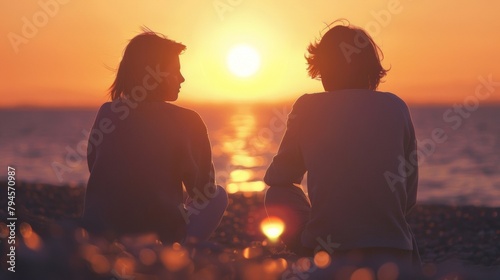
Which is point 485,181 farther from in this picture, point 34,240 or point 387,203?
point 34,240

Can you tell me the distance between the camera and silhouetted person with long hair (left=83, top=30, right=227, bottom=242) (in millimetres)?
5188

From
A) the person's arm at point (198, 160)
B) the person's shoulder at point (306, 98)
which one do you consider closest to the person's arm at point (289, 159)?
the person's shoulder at point (306, 98)

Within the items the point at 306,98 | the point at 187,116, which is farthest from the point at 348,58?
the point at 187,116

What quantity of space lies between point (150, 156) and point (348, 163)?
1.52 metres

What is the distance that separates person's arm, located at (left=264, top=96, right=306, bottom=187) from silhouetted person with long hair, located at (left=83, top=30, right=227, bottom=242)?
0.83 meters

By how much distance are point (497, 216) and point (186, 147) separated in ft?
28.7

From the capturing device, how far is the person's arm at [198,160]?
5.30m

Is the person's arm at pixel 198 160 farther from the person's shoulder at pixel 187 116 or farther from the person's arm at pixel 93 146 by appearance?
the person's arm at pixel 93 146

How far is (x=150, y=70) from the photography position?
5324mm

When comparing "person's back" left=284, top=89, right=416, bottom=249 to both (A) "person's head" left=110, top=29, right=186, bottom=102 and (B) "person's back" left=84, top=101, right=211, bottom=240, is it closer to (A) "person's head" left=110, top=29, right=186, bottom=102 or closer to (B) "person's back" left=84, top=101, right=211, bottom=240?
(B) "person's back" left=84, top=101, right=211, bottom=240

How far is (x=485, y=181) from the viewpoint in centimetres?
3234

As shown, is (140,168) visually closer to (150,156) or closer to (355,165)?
(150,156)

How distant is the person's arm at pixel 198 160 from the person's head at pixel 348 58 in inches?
42.4

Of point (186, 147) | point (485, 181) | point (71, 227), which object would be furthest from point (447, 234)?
point (485, 181)
